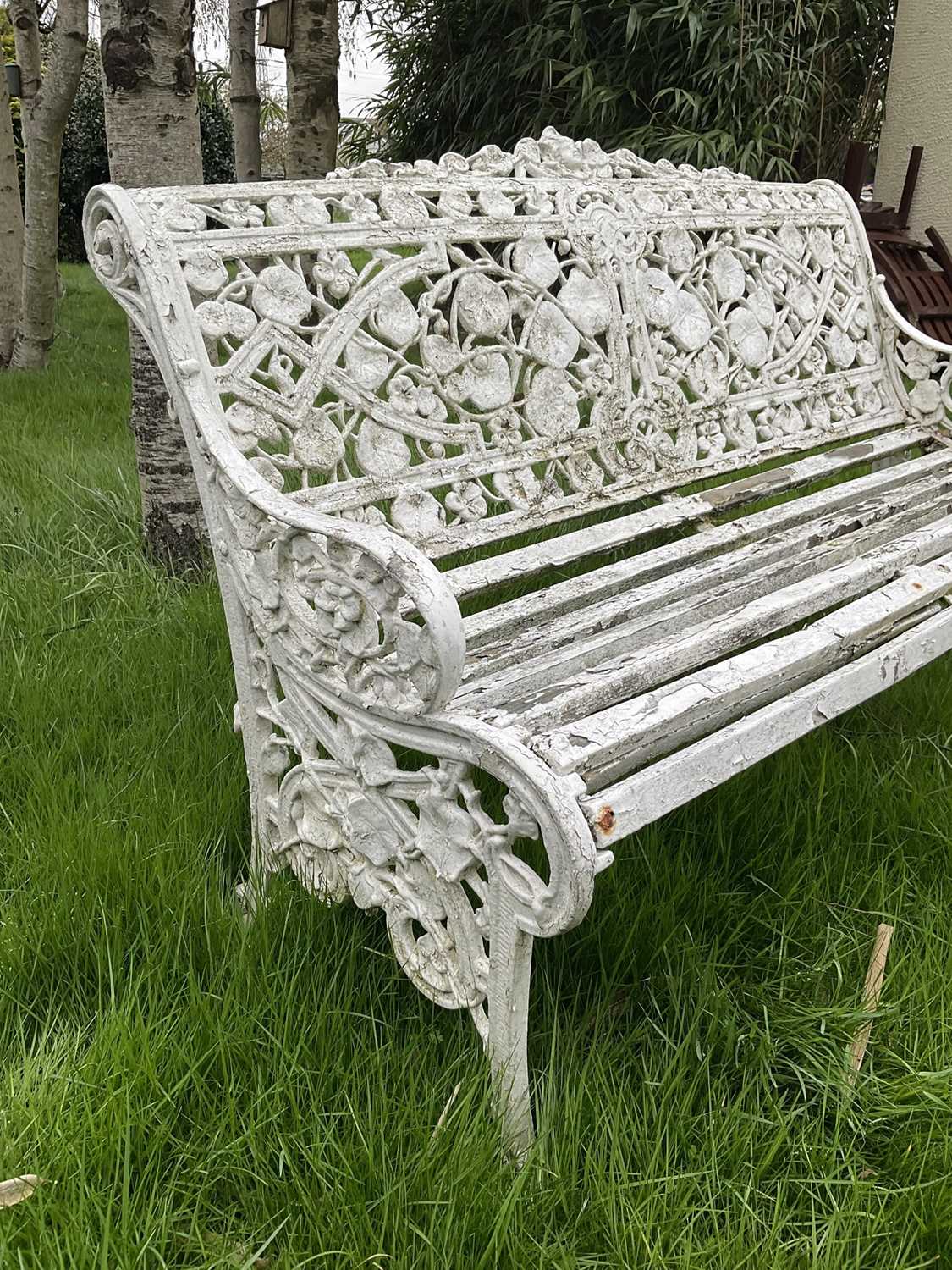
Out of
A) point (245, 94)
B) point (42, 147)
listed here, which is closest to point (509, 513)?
point (42, 147)

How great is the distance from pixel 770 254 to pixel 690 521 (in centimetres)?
90

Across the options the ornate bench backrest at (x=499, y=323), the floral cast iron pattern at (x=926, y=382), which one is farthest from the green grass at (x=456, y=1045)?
the floral cast iron pattern at (x=926, y=382)

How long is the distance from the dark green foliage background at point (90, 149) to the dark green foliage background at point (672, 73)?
7489mm

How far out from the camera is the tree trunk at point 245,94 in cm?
607

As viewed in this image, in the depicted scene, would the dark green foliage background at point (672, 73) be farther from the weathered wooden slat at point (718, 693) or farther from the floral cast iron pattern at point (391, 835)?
the floral cast iron pattern at point (391, 835)

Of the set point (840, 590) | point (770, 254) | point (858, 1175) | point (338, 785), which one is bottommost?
point (858, 1175)

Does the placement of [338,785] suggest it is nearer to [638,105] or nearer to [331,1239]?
Answer: [331,1239]

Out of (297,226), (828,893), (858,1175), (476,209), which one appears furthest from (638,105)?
(858,1175)

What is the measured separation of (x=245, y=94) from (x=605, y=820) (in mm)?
6035

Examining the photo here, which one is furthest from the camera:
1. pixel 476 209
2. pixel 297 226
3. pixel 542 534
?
pixel 542 534

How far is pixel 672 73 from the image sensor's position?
20.8 ft

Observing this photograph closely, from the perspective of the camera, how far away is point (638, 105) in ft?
21.6

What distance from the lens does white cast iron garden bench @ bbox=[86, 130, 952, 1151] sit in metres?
1.53

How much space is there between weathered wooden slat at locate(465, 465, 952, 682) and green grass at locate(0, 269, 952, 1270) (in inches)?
15.9
